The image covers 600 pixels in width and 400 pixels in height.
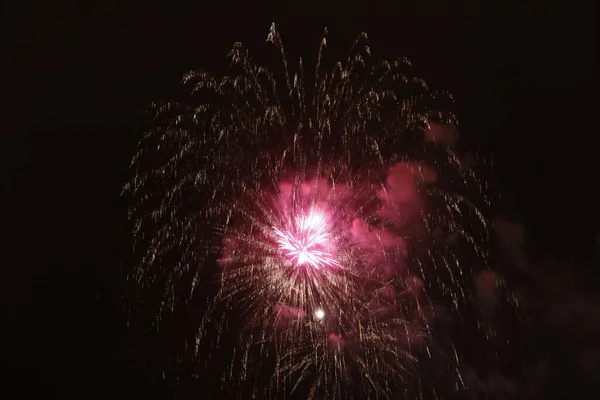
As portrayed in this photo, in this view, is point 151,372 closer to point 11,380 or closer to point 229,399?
point 229,399

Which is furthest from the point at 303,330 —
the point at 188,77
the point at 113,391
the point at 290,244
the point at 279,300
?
the point at 113,391

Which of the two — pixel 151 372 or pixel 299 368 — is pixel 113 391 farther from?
pixel 299 368

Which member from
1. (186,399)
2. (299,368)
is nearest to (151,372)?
(186,399)

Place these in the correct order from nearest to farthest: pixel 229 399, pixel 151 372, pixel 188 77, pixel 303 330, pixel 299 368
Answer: pixel 188 77
pixel 303 330
pixel 299 368
pixel 229 399
pixel 151 372

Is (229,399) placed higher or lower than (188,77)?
lower

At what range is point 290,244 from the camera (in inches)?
431

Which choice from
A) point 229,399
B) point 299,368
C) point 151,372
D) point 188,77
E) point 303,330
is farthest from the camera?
point 151,372

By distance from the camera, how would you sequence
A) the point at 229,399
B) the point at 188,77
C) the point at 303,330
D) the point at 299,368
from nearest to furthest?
1. the point at 188,77
2. the point at 303,330
3. the point at 299,368
4. the point at 229,399

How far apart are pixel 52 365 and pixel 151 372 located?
118 inches

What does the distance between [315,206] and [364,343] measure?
2994 millimetres

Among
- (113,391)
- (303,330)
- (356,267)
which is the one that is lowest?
(303,330)

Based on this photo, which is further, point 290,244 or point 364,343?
point 364,343

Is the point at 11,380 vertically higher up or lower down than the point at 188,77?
lower down

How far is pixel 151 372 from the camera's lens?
17.6m
